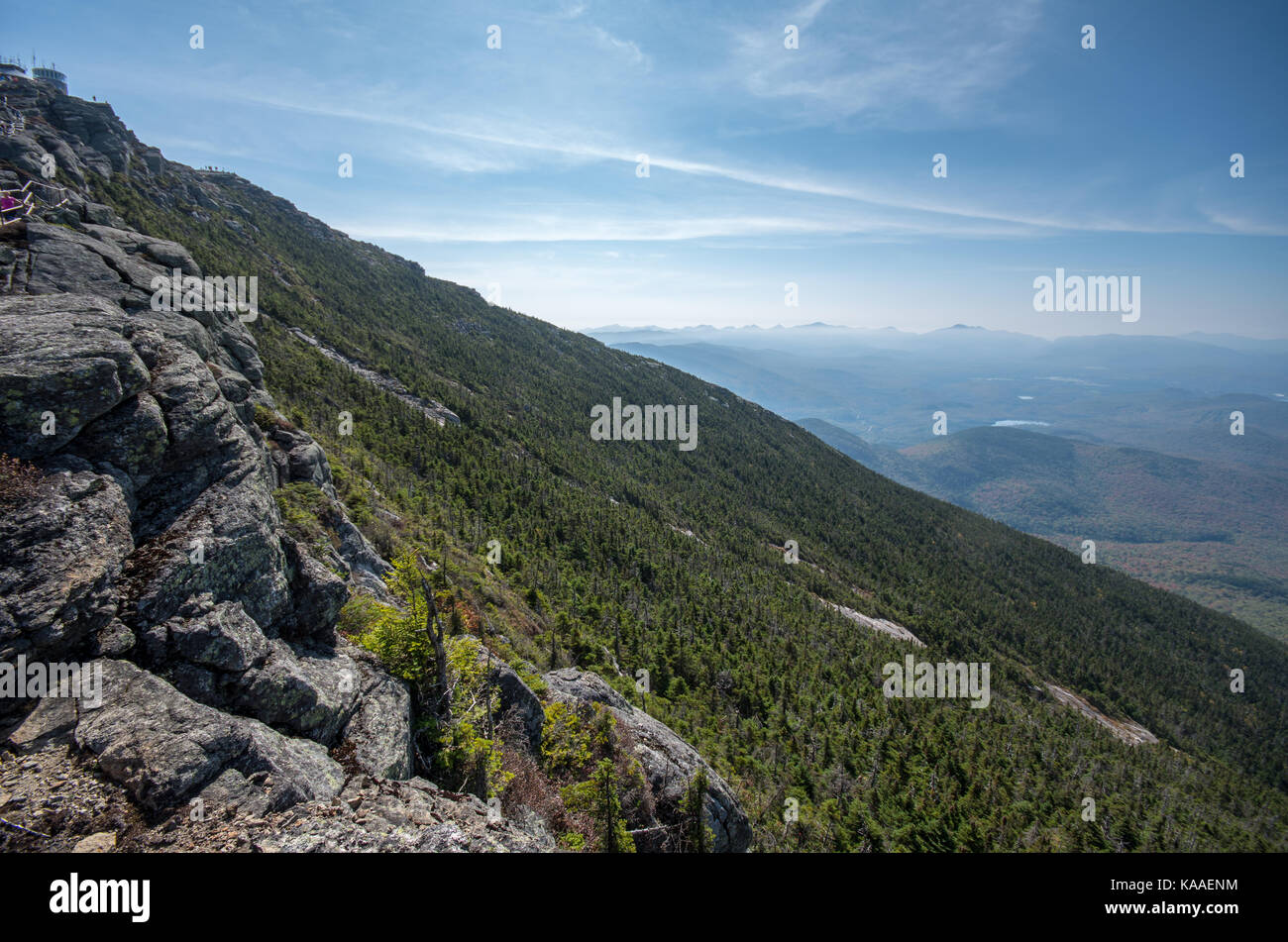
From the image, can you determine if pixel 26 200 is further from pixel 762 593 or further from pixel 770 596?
pixel 770 596

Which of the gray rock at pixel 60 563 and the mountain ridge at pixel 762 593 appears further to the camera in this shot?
the mountain ridge at pixel 762 593

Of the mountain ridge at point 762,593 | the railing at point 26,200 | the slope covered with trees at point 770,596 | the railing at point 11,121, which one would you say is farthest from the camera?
the railing at point 11,121

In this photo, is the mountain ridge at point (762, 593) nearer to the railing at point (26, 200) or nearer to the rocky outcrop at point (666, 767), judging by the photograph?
the rocky outcrop at point (666, 767)

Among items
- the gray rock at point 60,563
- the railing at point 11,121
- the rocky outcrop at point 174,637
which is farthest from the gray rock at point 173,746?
the railing at point 11,121

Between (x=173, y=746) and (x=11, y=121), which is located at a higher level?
(x=11, y=121)

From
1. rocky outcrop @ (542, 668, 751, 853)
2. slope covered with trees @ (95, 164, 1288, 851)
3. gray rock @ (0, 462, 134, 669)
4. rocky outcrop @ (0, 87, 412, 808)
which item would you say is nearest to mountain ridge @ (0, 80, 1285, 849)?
slope covered with trees @ (95, 164, 1288, 851)

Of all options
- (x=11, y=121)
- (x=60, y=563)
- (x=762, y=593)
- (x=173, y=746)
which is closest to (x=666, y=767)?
(x=173, y=746)

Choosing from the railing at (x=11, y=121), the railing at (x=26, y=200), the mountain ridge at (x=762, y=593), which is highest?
the railing at (x=11, y=121)

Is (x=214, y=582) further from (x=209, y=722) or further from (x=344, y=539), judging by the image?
(x=344, y=539)

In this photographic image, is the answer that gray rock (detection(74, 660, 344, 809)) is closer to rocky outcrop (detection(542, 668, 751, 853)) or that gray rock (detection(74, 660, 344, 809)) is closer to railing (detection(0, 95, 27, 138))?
rocky outcrop (detection(542, 668, 751, 853))
